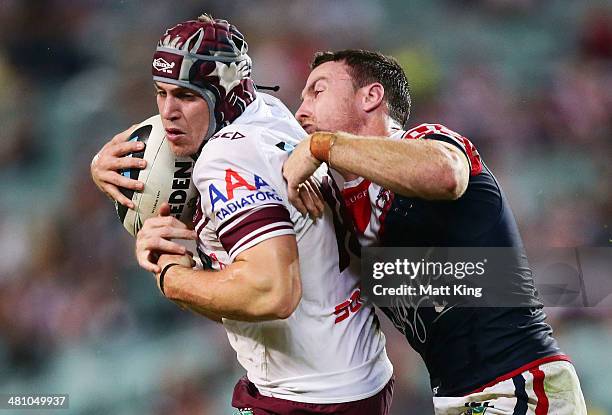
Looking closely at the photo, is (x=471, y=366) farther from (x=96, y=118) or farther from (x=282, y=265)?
(x=96, y=118)

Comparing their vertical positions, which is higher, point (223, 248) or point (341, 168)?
point (341, 168)

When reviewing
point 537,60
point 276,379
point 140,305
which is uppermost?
point 537,60

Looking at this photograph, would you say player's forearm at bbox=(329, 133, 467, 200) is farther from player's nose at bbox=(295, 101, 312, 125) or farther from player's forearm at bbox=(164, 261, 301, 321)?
player's nose at bbox=(295, 101, 312, 125)

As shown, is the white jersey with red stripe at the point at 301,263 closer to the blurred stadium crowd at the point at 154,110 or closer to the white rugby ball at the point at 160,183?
the white rugby ball at the point at 160,183

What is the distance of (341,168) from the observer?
2354 millimetres

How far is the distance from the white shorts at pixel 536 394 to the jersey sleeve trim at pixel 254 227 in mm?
882

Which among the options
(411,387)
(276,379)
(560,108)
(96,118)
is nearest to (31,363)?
(96,118)

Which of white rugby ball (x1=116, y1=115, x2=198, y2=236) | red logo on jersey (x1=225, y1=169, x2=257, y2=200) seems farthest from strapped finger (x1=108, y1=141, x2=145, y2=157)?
red logo on jersey (x1=225, y1=169, x2=257, y2=200)

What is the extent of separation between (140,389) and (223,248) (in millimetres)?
2868

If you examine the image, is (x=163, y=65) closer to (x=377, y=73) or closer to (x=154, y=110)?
(x=377, y=73)

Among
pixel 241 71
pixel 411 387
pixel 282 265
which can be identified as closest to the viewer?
pixel 282 265

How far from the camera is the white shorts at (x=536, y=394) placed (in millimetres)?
2498

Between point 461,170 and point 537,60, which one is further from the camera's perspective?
point 537,60

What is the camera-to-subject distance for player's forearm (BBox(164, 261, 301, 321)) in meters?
2.21
